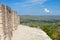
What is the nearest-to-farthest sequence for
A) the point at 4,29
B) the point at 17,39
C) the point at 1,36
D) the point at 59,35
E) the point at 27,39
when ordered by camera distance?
1. the point at 1,36
2. the point at 4,29
3. the point at 17,39
4. the point at 27,39
5. the point at 59,35

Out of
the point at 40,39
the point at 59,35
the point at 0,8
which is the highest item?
the point at 0,8

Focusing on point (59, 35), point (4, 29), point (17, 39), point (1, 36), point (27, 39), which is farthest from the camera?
point (59, 35)

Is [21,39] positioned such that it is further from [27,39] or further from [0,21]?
Result: [0,21]

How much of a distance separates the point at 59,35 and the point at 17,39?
21995 mm

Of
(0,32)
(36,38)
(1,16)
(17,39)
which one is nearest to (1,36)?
(0,32)

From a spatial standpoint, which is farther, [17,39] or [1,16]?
[17,39]

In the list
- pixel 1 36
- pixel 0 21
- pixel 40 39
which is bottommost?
pixel 40 39

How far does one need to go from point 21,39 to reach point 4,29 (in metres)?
4.09

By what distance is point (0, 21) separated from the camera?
9.03 meters

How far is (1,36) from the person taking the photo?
29.6 ft

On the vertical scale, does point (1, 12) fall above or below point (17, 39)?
above

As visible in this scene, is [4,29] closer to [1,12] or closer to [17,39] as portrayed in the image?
[1,12]

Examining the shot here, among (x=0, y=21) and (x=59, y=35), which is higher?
(x=0, y=21)

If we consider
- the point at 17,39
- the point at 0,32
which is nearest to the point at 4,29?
the point at 0,32
